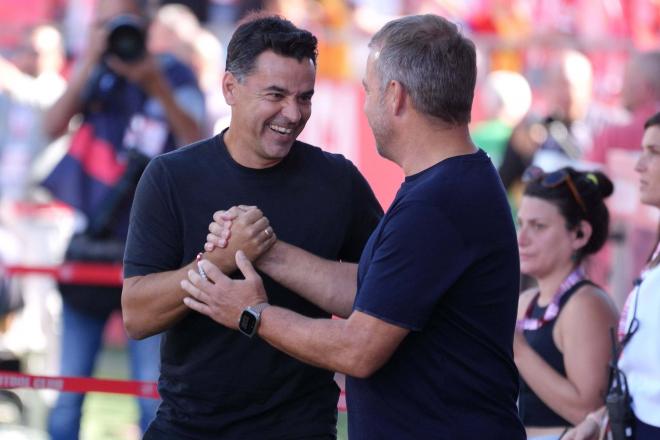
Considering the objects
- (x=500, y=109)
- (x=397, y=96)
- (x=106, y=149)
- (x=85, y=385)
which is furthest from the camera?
(x=500, y=109)

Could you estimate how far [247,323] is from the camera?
3.34m

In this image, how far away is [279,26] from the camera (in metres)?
3.80

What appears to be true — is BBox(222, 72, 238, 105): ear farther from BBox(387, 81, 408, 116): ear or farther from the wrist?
the wrist

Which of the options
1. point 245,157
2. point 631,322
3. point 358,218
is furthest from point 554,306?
point 245,157

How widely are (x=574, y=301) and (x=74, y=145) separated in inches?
115

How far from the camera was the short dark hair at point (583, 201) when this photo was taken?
185 inches

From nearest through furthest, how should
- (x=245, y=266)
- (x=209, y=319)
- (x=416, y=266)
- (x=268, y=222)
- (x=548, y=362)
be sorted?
(x=416, y=266) → (x=245, y=266) → (x=268, y=222) → (x=209, y=319) → (x=548, y=362)

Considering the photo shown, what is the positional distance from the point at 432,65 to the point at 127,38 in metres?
3.15

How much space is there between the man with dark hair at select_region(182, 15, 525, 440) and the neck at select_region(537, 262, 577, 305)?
133 cm

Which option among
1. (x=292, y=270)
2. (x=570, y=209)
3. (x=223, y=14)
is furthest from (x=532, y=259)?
(x=223, y=14)

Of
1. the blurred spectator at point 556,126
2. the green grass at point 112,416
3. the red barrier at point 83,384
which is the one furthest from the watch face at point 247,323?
the blurred spectator at point 556,126

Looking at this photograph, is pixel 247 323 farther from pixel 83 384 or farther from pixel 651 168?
pixel 83 384

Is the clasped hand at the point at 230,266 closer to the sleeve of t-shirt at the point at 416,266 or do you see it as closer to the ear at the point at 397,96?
the sleeve of t-shirt at the point at 416,266

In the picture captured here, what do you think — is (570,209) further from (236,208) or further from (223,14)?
(223,14)
